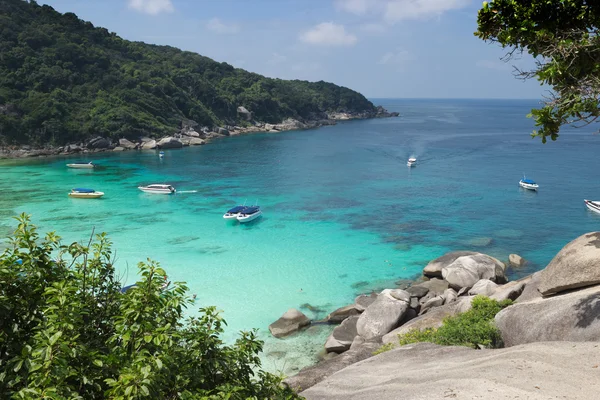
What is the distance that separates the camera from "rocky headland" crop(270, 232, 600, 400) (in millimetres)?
9789

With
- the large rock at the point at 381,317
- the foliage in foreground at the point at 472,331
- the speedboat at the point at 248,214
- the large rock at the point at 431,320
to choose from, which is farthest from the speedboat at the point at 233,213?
the foliage in foreground at the point at 472,331

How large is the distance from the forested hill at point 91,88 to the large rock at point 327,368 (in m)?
83.0

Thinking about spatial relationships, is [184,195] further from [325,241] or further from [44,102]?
[44,102]

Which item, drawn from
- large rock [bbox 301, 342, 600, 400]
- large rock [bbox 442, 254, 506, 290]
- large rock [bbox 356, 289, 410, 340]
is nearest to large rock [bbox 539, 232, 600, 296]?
large rock [bbox 301, 342, 600, 400]

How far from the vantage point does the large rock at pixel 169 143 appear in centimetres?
9262

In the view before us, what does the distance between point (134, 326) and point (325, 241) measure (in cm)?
3162

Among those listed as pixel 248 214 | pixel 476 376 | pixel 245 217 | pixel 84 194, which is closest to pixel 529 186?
pixel 248 214

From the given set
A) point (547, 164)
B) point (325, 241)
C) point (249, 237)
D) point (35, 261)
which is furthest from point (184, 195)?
point (547, 164)

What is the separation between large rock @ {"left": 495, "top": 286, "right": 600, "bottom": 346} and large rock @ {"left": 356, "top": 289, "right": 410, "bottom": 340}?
6505 mm

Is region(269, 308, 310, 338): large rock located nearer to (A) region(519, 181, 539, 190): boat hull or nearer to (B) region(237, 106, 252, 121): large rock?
(A) region(519, 181, 539, 190): boat hull

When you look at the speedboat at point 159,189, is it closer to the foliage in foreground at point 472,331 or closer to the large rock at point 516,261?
the large rock at point 516,261

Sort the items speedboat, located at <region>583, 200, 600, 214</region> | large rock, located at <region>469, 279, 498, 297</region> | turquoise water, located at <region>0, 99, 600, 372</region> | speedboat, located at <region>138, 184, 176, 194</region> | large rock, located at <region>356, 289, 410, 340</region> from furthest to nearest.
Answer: speedboat, located at <region>138, 184, 176, 194</region>, speedboat, located at <region>583, 200, 600, 214</region>, turquoise water, located at <region>0, 99, 600, 372</region>, large rock, located at <region>469, 279, 498, 297</region>, large rock, located at <region>356, 289, 410, 340</region>

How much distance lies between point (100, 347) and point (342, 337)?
15.7 meters

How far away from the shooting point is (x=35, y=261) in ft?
23.4
